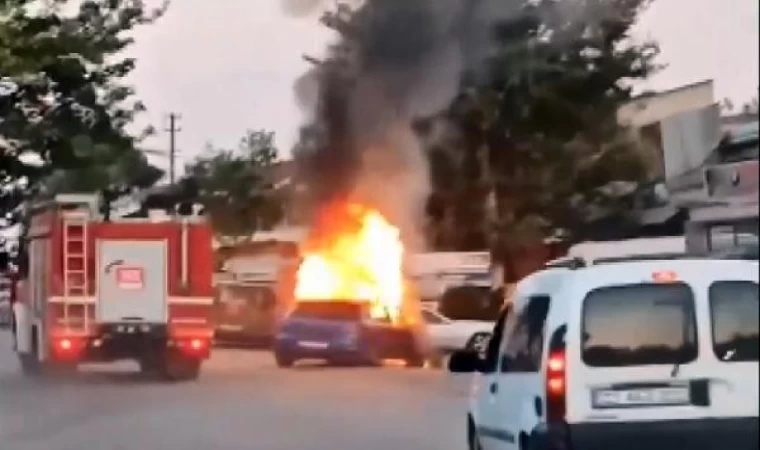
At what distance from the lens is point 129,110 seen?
952 inches

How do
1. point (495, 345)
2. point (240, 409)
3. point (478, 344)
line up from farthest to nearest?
point (240, 409) < point (478, 344) < point (495, 345)

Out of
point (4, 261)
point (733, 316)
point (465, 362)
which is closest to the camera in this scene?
point (733, 316)

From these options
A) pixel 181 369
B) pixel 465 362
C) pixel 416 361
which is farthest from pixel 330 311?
pixel 465 362

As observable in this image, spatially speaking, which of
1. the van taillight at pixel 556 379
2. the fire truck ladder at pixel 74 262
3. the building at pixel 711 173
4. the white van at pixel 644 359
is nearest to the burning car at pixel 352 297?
the fire truck ladder at pixel 74 262

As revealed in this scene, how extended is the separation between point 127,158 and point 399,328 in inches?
163

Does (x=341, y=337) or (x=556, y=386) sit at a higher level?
(x=341, y=337)

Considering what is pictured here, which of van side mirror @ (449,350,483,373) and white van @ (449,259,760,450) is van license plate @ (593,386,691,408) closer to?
white van @ (449,259,760,450)

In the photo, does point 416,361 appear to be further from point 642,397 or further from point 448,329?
point 642,397

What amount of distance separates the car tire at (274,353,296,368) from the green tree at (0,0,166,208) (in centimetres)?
288

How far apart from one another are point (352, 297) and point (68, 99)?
4.67 m

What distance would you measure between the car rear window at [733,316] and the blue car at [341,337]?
13911 millimetres

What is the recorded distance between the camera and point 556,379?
10211mm

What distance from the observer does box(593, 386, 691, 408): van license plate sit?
31.1 feet

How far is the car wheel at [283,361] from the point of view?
24188 millimetres
